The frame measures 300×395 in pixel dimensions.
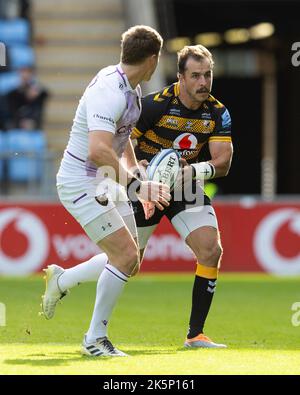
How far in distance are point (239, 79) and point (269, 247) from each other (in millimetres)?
9181

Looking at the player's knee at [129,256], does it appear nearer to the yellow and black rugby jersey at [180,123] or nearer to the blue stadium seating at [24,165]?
the yellow and black rugby jersey at [180,123]

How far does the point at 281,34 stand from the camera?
23328mm

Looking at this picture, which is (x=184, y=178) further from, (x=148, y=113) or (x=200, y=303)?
(x=200, y=303)

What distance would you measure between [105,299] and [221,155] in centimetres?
181

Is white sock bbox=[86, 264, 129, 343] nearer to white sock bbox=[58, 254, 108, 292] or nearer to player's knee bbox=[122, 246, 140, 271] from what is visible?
player's knee bbox=[122, 246, 140, 271]

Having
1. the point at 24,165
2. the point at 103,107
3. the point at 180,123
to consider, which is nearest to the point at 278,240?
the point at 24,165

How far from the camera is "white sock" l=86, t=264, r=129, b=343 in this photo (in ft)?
26.5

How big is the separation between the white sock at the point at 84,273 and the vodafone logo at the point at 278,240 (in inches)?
318

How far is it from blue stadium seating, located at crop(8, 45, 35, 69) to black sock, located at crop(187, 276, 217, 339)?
1154 centimetres

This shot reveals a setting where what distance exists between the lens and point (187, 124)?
369 inches

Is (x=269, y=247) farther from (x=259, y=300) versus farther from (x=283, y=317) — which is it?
(x=283, y=317)

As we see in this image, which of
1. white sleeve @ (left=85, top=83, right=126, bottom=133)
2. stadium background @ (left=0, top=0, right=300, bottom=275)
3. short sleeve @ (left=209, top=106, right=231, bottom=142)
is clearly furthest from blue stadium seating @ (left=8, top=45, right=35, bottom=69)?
white sleeve @ (left=85, top=83, right=126, bottom=133)

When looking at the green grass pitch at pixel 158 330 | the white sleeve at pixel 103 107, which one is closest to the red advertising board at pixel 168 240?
the green grass pitch at pixel 158 330
